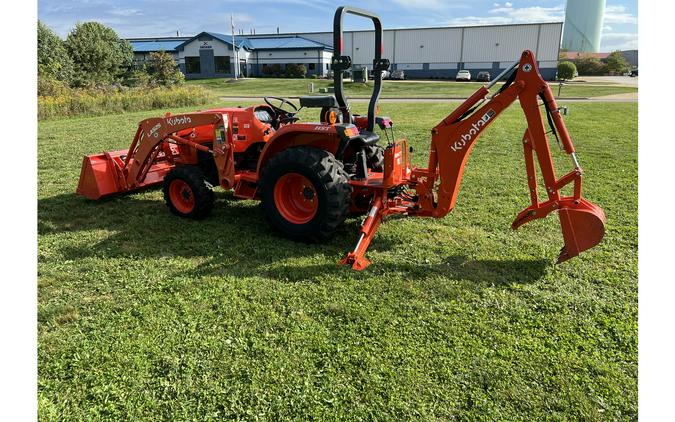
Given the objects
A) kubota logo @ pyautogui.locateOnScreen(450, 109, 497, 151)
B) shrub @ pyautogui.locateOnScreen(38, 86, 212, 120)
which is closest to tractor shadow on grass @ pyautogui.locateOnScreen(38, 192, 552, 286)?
kubota logo @ pyautogui.locateOnScreen(450, 109, 497, 151)

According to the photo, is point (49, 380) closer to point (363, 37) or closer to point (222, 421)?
point (222, 421)

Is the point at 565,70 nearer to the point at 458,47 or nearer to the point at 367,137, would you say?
the point at 458,47

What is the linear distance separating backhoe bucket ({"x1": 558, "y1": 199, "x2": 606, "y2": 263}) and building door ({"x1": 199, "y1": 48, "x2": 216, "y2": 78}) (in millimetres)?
58171

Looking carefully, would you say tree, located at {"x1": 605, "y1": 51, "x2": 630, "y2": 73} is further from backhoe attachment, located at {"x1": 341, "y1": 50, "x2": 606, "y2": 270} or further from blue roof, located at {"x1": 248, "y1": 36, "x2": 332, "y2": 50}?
backhoe attachment, located at {"x1": 341, "y1": 50, "x2": 606, "y2": 270}

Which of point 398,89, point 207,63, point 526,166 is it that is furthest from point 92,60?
point 526,166

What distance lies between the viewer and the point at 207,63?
56.9 meters

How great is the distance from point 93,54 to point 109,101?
22354 millimetres

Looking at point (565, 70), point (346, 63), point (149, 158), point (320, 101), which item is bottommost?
point (149, 158)

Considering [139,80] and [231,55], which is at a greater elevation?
[231,55]

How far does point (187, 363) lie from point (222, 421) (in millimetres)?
618

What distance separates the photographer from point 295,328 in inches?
137

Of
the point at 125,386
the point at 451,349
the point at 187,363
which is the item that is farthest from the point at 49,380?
the point at 451,349

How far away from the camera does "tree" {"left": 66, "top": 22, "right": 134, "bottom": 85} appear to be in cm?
3597

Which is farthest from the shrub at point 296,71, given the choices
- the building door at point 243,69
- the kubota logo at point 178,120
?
the kubota logo at point 178,120
